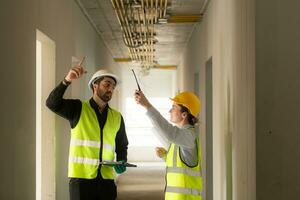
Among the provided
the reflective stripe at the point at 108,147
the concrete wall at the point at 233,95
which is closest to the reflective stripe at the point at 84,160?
the reflective stripe at the point at 108,147

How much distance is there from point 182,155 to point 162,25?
4.84 m

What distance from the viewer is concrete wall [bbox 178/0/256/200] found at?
124 inches

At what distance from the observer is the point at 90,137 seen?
136 inches

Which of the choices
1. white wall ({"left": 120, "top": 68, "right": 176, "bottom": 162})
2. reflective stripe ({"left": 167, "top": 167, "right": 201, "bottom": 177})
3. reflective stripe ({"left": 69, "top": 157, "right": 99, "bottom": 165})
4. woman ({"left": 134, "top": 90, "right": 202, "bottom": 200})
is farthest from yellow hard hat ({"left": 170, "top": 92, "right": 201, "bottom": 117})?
white wall ({"left": 120, "top": 68, "right": 176, "bottom": 162})

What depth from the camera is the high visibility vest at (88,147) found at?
342 cm

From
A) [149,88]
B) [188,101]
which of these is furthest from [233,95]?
[149,88]

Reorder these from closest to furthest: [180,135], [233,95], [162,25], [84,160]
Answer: [180,135]
[84,160]
[233,95]
[162,25]

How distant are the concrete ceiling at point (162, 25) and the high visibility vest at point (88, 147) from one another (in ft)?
9.14

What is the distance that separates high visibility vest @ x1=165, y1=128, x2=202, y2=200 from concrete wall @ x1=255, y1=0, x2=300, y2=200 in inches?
18.6

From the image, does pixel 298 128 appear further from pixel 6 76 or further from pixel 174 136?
pixel 6 76

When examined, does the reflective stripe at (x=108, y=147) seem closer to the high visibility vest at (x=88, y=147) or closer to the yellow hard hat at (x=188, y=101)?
the high visibility vest at (x=88, y=147)

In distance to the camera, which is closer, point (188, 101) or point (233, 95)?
point (188, 101)

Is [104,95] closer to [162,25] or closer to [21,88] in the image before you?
[21,88]

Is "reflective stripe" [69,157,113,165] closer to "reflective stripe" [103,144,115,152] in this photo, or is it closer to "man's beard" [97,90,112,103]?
"reflective stripe" [103,144,115,152]
